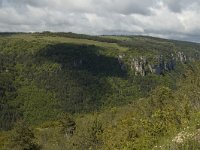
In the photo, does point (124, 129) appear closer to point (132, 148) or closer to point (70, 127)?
point (132, 148)

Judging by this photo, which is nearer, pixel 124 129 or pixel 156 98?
pixel 124 129

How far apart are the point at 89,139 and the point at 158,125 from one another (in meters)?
48.8

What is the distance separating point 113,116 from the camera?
174375mm

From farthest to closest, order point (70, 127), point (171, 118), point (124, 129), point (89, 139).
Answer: point (70, 127) < point (89, 139) < point (124, 129) < point (171, 118)

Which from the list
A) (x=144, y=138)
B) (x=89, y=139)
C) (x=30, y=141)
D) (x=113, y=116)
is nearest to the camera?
(x=144, y=138)

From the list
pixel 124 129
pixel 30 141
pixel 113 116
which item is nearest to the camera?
pixel 124 129

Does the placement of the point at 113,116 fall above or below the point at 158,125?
below

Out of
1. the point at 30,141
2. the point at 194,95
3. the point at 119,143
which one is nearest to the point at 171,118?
the point at 119,143

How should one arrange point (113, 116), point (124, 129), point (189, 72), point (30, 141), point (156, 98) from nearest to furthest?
Answer: point (124, 129) → point (30, 141) → point (156, 98) → point (189, 72) → point (113, 116)

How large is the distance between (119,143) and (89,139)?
125 ft

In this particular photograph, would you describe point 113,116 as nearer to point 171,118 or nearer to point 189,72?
point 189,72

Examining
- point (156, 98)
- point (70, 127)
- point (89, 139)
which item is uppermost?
point (156, 98)

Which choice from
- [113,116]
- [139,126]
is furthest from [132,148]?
[113,116]

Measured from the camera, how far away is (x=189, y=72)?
126 meters
